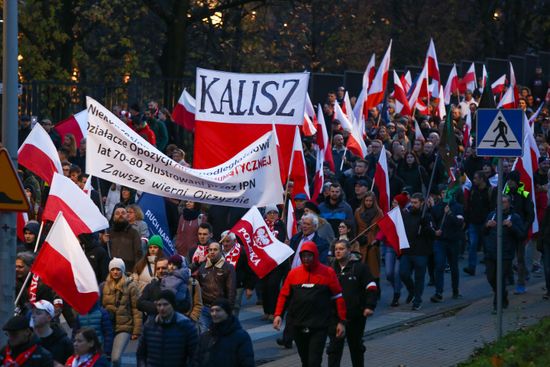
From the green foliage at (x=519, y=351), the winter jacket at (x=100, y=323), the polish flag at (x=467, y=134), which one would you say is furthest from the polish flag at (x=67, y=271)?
the polish flag at (x=467, y=134)

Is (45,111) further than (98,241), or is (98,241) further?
(45,111)

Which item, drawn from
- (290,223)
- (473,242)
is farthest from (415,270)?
(473,242)

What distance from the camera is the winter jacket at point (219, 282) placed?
1481cm

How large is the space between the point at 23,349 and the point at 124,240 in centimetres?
683

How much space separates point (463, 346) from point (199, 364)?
5631mm

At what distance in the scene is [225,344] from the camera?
37.1 ft

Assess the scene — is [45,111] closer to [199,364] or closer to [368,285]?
[368,285]

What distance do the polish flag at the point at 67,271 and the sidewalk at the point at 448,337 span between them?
3581 millimetres

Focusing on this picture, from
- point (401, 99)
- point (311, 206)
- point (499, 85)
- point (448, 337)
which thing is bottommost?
point (448, 337)

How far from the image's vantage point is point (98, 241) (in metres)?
16.3

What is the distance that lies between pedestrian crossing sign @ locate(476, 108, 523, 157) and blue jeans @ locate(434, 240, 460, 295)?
4784mm

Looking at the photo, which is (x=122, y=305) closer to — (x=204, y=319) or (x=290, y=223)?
(x=204, y=319)

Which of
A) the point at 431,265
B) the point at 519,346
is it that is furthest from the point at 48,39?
the point at 519,346

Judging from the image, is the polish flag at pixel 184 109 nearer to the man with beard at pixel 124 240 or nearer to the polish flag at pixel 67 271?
the man with beard at pixel 124 240
